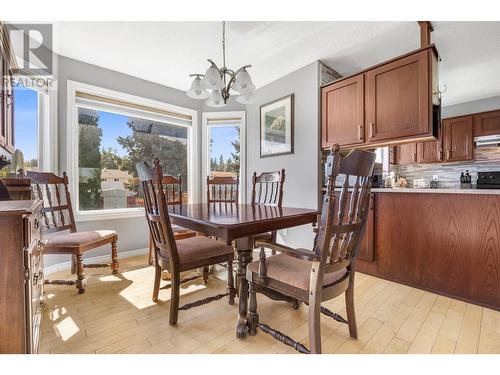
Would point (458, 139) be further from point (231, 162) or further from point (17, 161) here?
point (17, 161)

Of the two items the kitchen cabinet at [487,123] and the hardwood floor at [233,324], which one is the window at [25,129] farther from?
the kitchen cabinet at [487,123]

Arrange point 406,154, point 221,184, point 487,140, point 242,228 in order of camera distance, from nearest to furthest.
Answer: point 242,228 → point 221,184 → point 487,140 → point 406,154

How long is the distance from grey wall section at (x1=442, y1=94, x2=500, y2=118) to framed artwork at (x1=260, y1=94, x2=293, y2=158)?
331 centimetres

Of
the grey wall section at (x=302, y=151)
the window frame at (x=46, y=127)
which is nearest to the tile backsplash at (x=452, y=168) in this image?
the grey wall section at (x=302, y=151)

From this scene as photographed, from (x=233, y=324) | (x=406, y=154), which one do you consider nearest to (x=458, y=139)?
(x=406, y=154)

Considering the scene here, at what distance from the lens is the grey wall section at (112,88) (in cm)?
257

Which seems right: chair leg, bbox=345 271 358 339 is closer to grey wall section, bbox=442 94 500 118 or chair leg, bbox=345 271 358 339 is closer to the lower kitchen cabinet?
the lower kitchen cabinet

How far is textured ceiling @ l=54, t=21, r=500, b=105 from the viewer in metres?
2.15

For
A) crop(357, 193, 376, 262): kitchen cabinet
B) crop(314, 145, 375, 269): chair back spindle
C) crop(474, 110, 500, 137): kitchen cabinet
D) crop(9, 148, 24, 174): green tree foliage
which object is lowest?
crop(357, 193, 376, 262): kitchen cabinet

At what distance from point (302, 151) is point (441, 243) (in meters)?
1.65

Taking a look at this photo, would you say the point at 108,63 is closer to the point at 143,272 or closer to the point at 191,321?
the point at 143,272

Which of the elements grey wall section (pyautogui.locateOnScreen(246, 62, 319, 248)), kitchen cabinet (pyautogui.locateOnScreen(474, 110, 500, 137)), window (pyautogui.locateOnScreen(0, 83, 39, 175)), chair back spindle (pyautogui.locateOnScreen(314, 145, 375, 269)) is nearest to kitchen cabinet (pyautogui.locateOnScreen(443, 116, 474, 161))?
kitchen cabinet (pyautogui.locateOnScreen(474, 110, 500, 137))

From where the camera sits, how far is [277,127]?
327 centimetres
